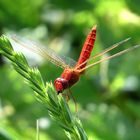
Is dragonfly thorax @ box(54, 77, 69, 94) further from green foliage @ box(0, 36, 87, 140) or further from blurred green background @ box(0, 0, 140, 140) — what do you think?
blurred green background @ box(0, 0, 140, 140)

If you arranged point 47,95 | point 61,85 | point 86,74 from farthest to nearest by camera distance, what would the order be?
point 86,74
point 61,85
point 47,95

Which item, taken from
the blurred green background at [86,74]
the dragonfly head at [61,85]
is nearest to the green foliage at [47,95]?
the dragonfly head at [61,85]

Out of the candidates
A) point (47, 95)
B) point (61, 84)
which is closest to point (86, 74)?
point (61, 84)

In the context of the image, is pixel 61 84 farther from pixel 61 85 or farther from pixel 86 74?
pixel 86 74

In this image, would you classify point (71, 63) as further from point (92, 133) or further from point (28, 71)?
point (92, 133)

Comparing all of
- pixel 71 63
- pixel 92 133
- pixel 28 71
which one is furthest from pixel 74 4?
pixel 28 71
